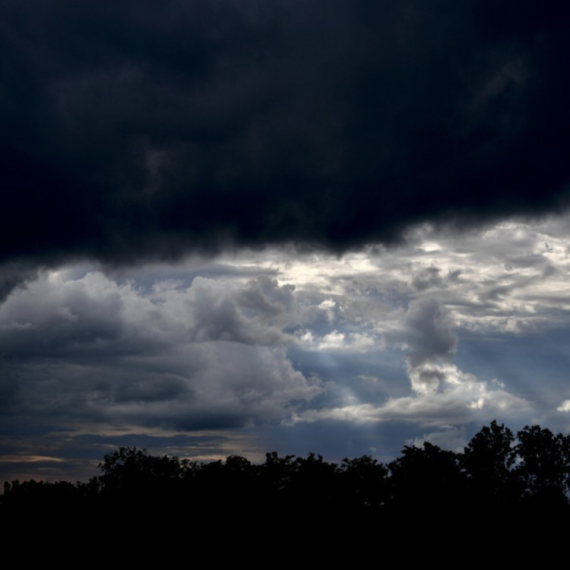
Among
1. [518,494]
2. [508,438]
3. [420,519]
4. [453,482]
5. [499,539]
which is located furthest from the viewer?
[508,438]

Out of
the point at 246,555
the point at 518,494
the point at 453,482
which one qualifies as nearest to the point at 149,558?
the point at 246,555

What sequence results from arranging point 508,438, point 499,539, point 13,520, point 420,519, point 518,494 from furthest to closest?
point 508,438 < point 518,494 < point 13,520 < point 420,519 < point 499,539

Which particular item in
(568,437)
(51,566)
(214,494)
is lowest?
(51,566)

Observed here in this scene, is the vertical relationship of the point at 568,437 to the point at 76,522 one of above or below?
above

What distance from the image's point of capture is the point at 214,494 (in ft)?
289

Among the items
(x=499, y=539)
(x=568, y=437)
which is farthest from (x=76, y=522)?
(x=568, y=437)

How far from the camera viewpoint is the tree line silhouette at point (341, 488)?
8100 cm

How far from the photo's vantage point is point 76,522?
80750 millimetres

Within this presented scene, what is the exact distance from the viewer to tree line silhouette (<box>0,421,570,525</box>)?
3189 inches

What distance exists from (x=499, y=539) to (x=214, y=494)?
113 feet

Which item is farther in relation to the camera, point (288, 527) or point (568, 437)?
point (568, 437)

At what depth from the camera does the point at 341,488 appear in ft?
332

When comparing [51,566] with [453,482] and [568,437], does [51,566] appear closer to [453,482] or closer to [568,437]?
[453,482]

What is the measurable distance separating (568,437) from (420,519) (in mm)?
55203
